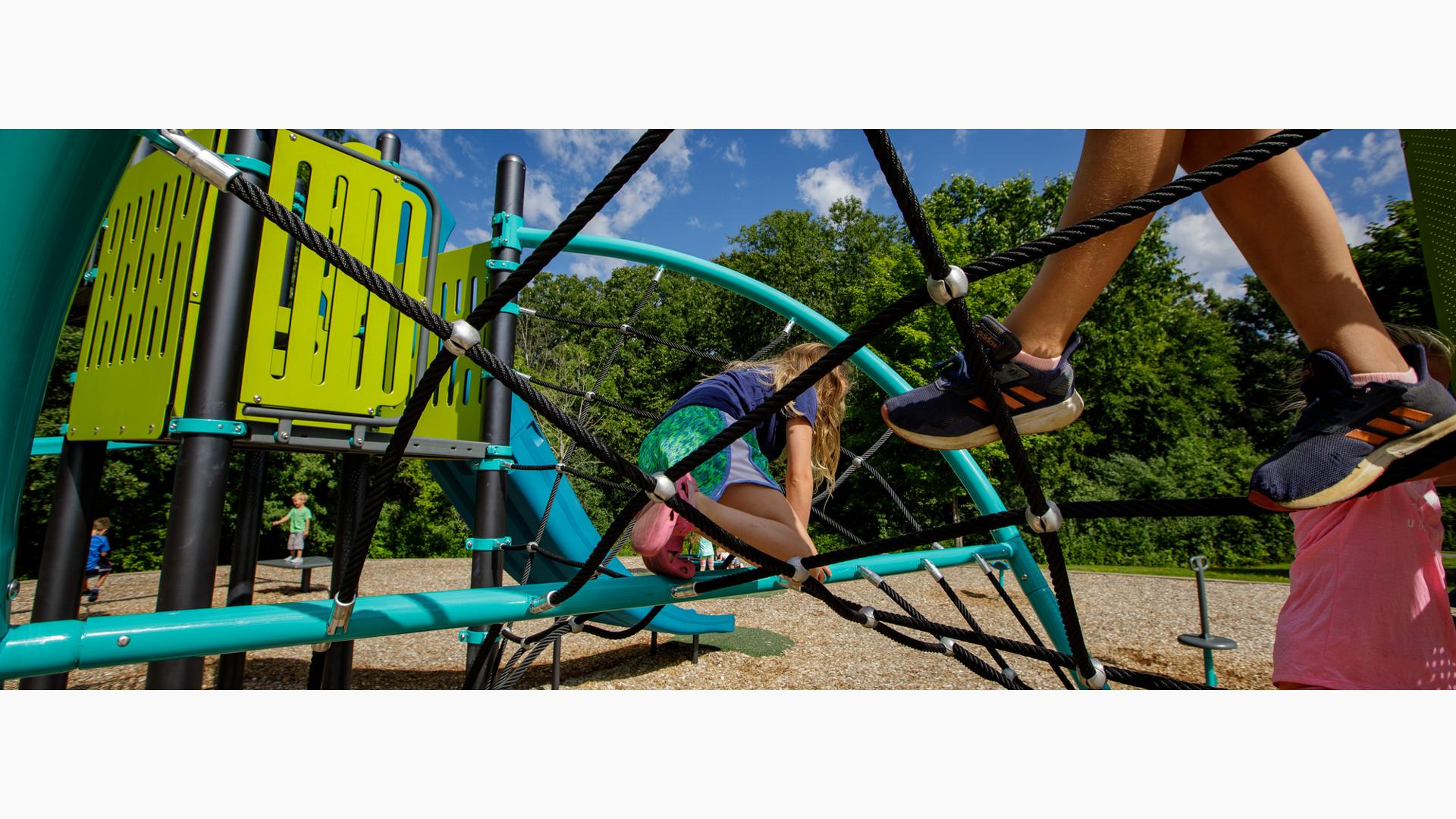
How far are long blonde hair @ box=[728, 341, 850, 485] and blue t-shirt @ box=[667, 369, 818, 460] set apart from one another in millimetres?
30

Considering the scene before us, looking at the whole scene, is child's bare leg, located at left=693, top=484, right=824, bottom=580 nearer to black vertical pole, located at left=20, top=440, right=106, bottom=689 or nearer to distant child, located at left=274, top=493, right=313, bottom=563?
black vertical pole, located at left=20, top=440, right=106, bottom=689

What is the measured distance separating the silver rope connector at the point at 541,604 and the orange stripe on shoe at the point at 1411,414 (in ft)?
4.50

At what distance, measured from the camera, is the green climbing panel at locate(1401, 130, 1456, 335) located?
3.62 feet

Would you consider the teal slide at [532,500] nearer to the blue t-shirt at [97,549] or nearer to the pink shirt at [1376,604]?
the pink shirt at [1376,604]

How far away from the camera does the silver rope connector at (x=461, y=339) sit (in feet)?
3.07

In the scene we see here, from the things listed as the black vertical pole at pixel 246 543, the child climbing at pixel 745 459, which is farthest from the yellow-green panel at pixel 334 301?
the child climbing at pixel 745 459

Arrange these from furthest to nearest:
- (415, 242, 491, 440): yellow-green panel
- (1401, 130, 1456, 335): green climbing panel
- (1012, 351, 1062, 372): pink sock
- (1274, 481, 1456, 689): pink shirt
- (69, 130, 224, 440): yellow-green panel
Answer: (415, 242, 491, 440): yellow-green panel < (69, 130, 224, 440): yellow-green panel < (1274, 481, 1456, 689): pink shirt < (1401, 130, 1456, 335): green climbing panel < (1012, 351, 1062, 372): pink sock

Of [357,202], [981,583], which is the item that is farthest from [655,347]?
[357,202]

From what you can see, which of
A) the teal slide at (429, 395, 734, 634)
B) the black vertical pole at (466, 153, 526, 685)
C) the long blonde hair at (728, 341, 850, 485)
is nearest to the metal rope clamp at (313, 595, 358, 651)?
the long blonde hair at (728, 341, 850, 485)

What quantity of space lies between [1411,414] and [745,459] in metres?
1.17

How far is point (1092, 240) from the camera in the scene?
0.96m

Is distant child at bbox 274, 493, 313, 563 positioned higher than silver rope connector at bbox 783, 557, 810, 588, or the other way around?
silver rope connector at bbox 783, 557, 810, 588

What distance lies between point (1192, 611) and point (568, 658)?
7036 millimetres

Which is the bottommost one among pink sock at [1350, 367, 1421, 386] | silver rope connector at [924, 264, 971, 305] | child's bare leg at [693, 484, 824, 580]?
child's bare leg at [693, 484, 824, 580]
